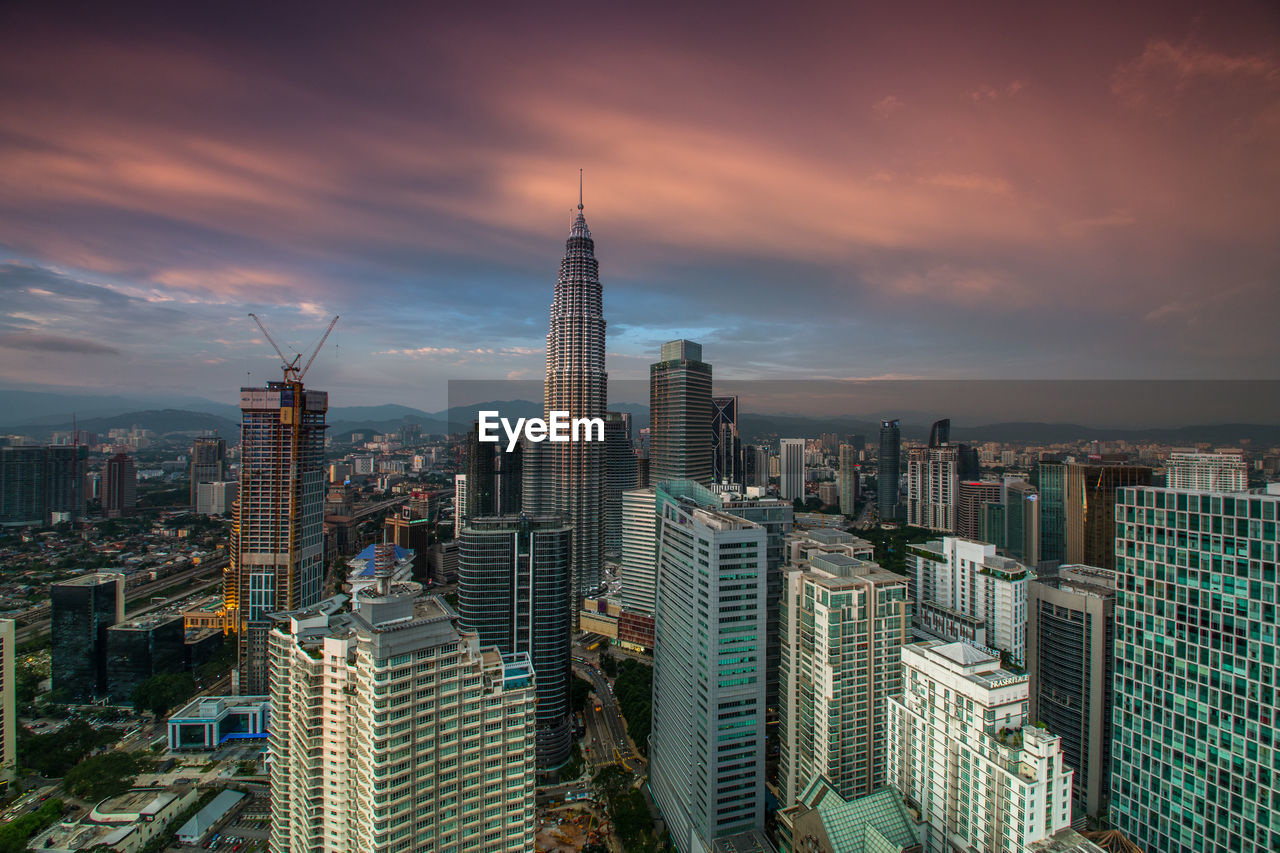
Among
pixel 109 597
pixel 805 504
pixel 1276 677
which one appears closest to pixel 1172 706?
pixel 1276 677

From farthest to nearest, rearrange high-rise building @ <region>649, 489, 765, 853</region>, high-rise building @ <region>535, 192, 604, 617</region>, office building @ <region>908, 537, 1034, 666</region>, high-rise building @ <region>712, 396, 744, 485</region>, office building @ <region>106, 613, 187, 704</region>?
1. high-rise building @ <region>712, 396, 744, 485</region>
2. high-rise building @ <region>535, 192, 604, 617</region>
3. office building @ <region>106, 613, 187, 704</region>
4. office building @ <region>908, 537, 1034, 666</region>
5. high-rise building @ <region>649, 489, 765, 853</region>

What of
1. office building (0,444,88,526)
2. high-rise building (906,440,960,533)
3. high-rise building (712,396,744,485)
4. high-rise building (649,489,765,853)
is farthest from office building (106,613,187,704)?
high-rise building (906,440,960,533)

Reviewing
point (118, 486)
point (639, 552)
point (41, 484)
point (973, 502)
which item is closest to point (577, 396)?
point (639, 552)

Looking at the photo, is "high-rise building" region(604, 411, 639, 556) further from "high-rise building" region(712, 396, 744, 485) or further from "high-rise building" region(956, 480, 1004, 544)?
"high-rise building" region(956, 480, 1004, 544)

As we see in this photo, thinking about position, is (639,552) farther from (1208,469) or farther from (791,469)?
(791,469)

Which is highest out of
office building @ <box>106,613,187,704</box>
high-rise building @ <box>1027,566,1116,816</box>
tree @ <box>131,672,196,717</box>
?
high-rise building @ <box>1027,566,1116,816</box>

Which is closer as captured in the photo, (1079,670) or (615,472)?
(1079,670)
